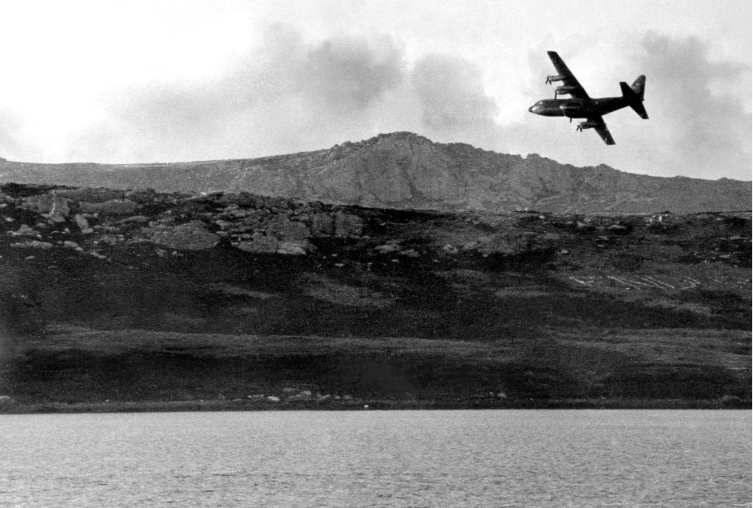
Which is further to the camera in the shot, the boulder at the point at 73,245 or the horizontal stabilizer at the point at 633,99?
the boulder at the point at 73,245

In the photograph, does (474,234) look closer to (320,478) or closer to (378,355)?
(378,355)

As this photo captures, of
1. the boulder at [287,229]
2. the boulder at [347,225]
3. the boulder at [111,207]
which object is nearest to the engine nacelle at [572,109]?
the boulder at [287,229]

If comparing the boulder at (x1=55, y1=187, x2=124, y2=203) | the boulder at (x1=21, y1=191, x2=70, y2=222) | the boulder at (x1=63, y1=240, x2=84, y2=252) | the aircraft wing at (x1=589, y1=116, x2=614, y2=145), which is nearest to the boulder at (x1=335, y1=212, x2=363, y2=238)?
the boulder at (x1=55, y1=187, x2=124, y2=203)

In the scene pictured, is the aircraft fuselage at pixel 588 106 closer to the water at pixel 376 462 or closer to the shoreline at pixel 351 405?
the water at pixel 376 462

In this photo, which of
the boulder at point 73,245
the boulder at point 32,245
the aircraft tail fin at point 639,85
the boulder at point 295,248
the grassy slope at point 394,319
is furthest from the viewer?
the boulder at point 295,248

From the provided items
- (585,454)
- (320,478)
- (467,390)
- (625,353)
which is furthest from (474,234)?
(320,478)

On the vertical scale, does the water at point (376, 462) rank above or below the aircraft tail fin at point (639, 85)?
below
